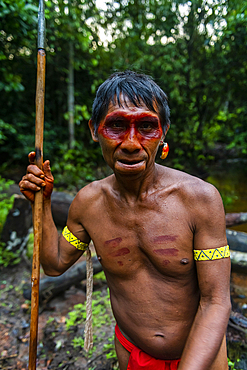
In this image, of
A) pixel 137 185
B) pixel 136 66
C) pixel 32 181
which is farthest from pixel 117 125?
pixel 136 66

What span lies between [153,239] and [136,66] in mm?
5767

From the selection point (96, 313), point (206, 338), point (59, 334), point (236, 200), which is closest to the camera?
point (206, 338)

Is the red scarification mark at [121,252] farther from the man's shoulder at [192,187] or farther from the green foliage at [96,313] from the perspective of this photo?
the green foliage at [96,313]

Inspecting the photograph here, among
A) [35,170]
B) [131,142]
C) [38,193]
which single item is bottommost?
[38,193]

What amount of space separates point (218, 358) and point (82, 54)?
25.0ft

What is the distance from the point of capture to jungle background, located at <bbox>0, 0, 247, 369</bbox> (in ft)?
19.4

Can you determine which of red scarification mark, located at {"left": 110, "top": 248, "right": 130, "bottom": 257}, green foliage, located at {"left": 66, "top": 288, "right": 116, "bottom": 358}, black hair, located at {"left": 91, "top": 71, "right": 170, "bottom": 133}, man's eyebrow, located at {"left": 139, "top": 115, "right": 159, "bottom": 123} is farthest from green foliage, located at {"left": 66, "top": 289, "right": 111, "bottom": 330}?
man's eyebrow, located at {"left": 139, "top": 115, "right": 159, "bottom": 123}

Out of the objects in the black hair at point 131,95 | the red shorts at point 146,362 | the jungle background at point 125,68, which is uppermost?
the jungle background at point 125,68

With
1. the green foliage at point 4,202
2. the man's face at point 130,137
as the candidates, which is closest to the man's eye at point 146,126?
the man's face at point 130,137

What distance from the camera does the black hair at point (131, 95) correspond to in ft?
4.50

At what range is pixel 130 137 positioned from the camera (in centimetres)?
132

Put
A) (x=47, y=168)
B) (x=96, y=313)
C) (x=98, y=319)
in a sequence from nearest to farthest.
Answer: (x=47, y=168) < (x=98, y=319) < (x=96, y=313)

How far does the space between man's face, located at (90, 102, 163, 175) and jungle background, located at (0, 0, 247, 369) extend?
3992 millimetres

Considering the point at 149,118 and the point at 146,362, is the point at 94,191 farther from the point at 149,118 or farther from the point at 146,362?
the point at 146,362
